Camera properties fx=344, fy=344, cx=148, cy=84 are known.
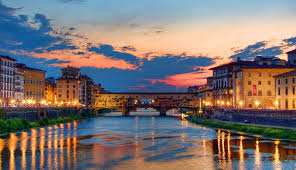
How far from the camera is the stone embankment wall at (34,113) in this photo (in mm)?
70688

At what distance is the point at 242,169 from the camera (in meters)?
30.9

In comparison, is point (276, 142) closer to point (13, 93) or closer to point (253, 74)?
point (253, 74)

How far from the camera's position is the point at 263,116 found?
64500mm

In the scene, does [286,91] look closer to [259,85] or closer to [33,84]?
[259,85]

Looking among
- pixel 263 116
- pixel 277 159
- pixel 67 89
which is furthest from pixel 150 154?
pixel 67 89

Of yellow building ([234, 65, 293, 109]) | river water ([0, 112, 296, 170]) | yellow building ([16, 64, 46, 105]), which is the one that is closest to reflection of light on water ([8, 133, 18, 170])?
river water ([0, 112, 296, 170])

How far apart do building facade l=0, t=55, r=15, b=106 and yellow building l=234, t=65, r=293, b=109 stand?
66112mm

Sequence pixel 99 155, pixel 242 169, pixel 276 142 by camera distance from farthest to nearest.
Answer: pixel 276 142 → pixel 99 155 → pixel 242 169

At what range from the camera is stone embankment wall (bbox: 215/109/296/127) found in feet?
181

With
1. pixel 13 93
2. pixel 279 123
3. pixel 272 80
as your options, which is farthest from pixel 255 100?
pixel 13 93

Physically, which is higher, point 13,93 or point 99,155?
point 13,93

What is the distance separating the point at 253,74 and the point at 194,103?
277 ft

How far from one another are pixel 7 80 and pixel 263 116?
72215 mm

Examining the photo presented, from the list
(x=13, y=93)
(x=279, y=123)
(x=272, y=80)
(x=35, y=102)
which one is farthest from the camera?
(x=35, y=102)
